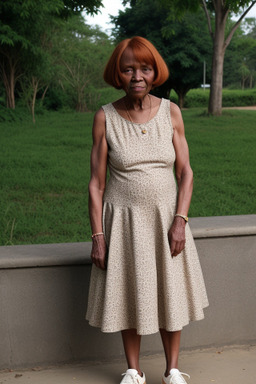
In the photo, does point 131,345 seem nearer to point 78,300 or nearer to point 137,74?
point 78,300

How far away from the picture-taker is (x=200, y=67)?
31.5 meters

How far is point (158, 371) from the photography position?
3199 millimetres

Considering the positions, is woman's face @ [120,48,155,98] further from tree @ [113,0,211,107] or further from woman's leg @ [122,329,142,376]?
tree @ [113,0,211,107]

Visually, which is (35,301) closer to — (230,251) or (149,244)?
(149,244)

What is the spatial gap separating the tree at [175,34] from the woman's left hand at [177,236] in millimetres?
27751

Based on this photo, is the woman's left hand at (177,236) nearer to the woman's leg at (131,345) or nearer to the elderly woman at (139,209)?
the elderly woman at (139,209)

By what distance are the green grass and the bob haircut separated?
2627mm

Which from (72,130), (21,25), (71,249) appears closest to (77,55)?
(21,25)

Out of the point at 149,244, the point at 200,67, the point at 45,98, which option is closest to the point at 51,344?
the point at 149,244

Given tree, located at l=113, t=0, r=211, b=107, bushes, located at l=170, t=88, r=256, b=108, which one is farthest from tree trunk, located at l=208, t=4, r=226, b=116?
bushes, located at l=170, t=88, r=256, b=108

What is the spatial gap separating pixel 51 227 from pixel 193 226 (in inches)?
114

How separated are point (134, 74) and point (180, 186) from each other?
22.4 inches

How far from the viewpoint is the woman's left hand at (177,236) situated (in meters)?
2.71

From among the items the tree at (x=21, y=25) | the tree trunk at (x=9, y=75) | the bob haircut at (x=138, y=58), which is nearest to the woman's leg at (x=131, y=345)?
the bob haircut at (x=138, y=58)
